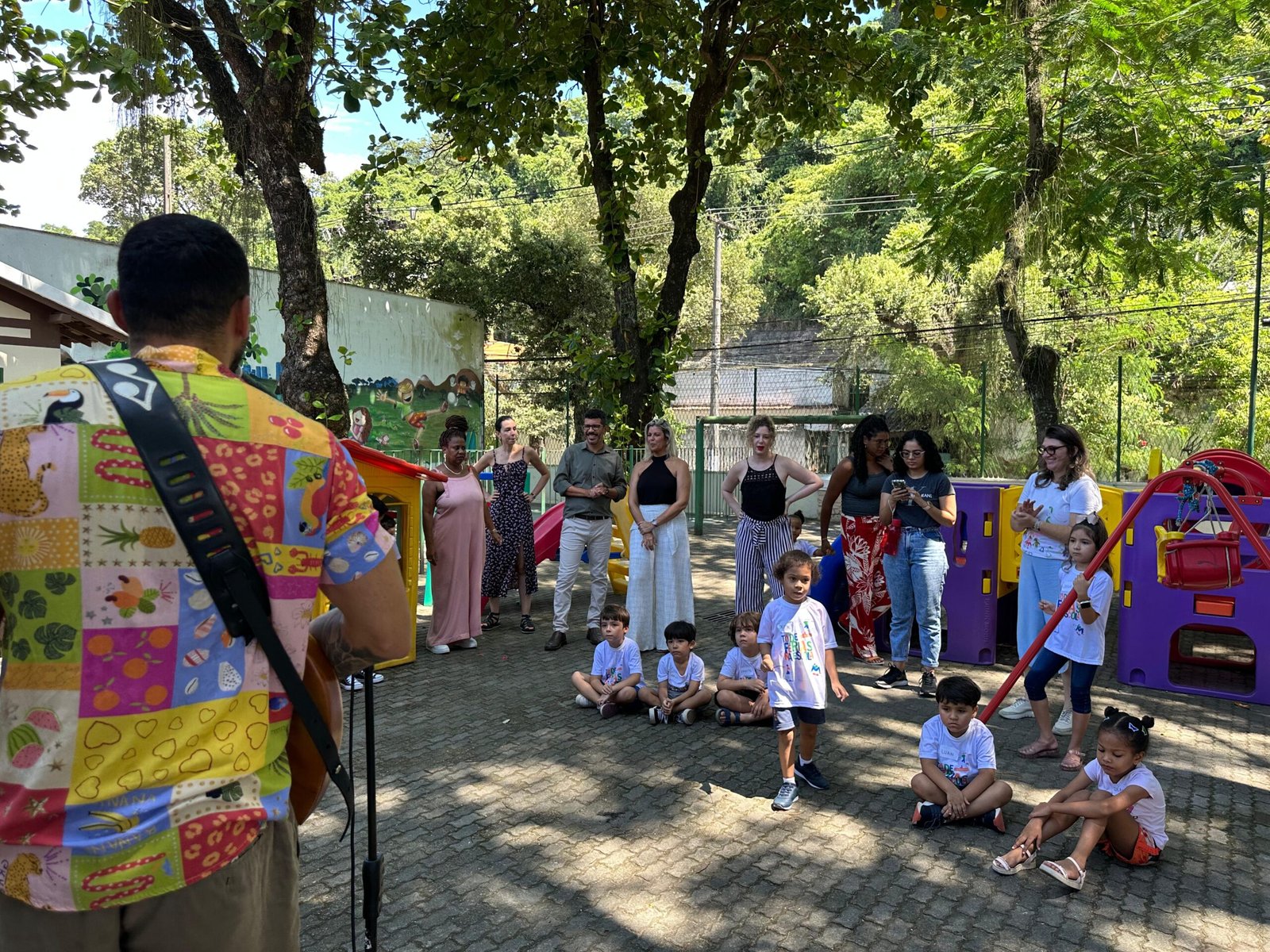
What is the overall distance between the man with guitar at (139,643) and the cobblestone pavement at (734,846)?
2.21m

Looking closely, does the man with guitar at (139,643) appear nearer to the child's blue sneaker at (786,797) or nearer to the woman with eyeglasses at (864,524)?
the child's blue sneaker at (786,797)

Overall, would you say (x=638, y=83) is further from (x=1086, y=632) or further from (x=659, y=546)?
(x=1086, y=632)

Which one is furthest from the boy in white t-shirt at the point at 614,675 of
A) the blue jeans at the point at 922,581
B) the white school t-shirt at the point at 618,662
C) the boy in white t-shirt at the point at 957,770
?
the boy in white t-shirt at the point at 957,770

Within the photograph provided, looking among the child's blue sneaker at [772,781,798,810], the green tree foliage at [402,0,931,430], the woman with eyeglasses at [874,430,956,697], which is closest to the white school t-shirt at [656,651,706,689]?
the child's blue sneaker at [772,781,798,810]

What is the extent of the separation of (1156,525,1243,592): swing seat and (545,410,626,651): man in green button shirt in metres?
4.47

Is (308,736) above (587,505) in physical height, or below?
below

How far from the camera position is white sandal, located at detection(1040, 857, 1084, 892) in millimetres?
3863

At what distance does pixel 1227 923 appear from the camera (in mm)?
3631

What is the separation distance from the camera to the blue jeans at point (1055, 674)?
5.20m

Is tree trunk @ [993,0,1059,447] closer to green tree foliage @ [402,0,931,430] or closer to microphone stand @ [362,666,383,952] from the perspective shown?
green tree foliage @ [402,0,931,430]

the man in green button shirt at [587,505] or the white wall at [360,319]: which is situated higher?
the white wall at [360,319]

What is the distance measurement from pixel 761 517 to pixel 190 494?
20.5 ft

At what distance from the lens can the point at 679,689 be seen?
612cm

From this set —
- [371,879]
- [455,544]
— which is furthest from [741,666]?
[371,879]
